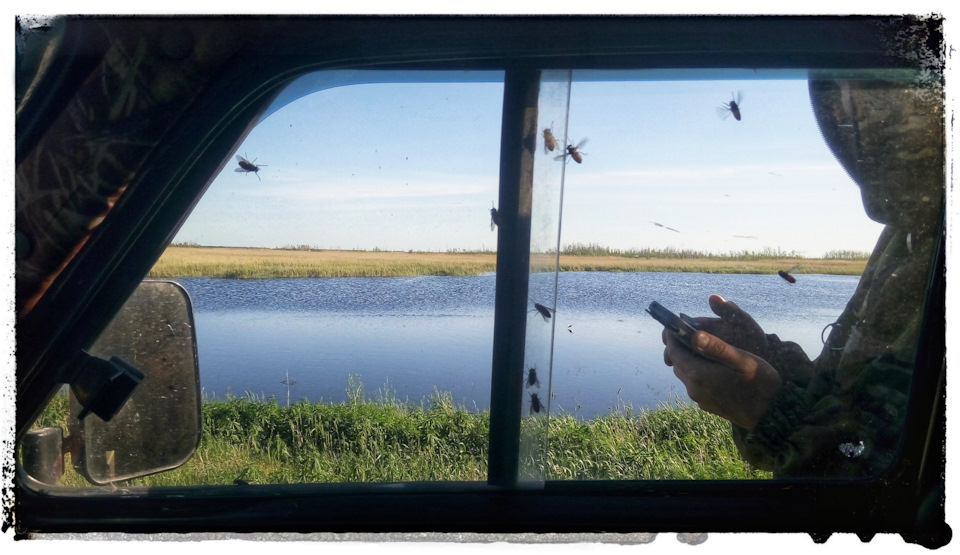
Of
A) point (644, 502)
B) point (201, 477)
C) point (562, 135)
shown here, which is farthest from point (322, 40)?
point (644, 502)

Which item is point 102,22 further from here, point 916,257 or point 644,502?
point 916,257

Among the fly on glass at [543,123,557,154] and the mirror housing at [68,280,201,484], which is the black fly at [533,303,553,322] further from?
the mirror housing at [68,280,201,484]

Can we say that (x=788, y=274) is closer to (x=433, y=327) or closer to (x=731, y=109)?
(x=731, y=109)

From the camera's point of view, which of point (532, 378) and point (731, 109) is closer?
point (731, 109)

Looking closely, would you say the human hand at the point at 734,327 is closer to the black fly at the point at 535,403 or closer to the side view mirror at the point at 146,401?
the black fly at the point at 535,403

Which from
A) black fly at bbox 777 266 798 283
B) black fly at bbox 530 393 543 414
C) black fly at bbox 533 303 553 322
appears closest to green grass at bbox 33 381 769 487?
black fly at bbox 530 393 543 414

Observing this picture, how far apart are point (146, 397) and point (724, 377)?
1300 mm

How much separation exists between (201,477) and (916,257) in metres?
1.65

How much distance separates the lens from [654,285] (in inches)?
68.4

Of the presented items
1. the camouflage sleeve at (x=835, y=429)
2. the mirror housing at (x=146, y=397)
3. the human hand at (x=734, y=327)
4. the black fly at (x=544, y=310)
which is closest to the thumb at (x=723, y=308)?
the human hand at (x=734, y=327)

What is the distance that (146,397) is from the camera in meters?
1.77

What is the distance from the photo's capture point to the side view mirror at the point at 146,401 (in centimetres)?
173

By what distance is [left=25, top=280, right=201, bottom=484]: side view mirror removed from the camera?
173 cm

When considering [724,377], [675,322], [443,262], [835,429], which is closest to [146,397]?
[443,262]
